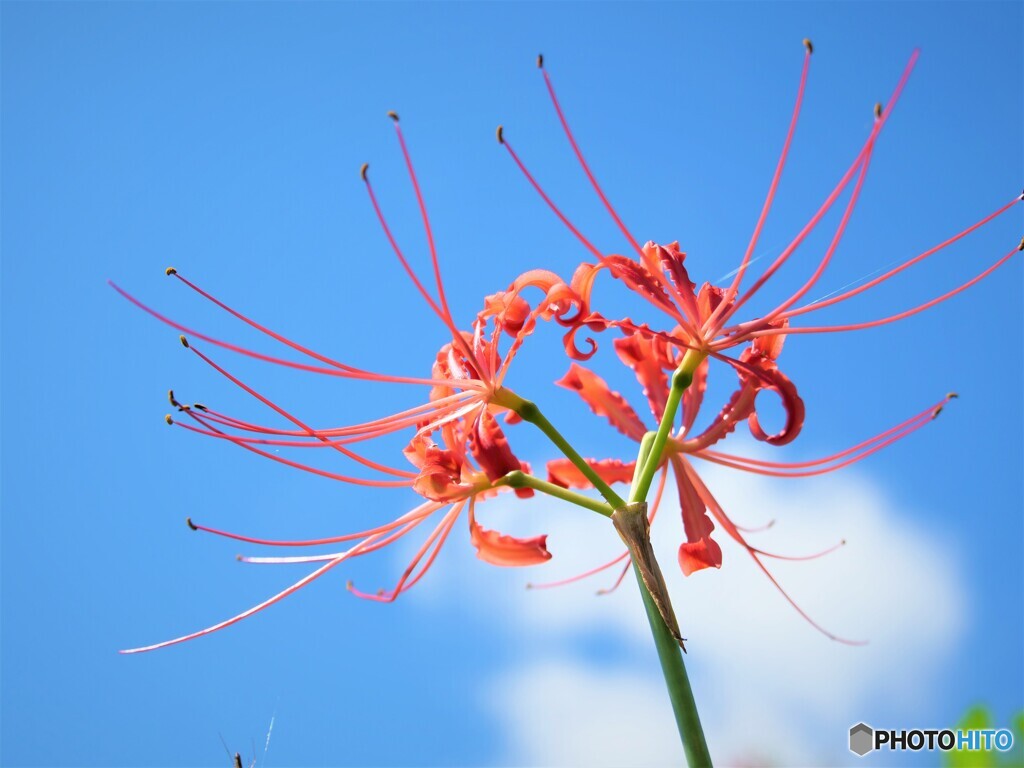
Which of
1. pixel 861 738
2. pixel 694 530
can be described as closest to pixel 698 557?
pixel 694 530

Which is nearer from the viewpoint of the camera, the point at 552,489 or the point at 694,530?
the point at 552,489

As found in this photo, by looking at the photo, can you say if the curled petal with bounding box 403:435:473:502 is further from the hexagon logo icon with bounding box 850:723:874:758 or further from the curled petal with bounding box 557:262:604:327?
the hexagon logo icon with bounding box 850:723:874:758


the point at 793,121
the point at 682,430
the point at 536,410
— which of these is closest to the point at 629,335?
the point at 682,430

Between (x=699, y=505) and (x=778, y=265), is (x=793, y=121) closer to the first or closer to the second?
(x=778, y=265)

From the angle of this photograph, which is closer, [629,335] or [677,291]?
[677,291]

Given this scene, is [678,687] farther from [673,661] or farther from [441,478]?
[441,478]

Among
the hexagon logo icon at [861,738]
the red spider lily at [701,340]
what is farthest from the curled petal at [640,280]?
the hexagon logo icon at [861,738]
